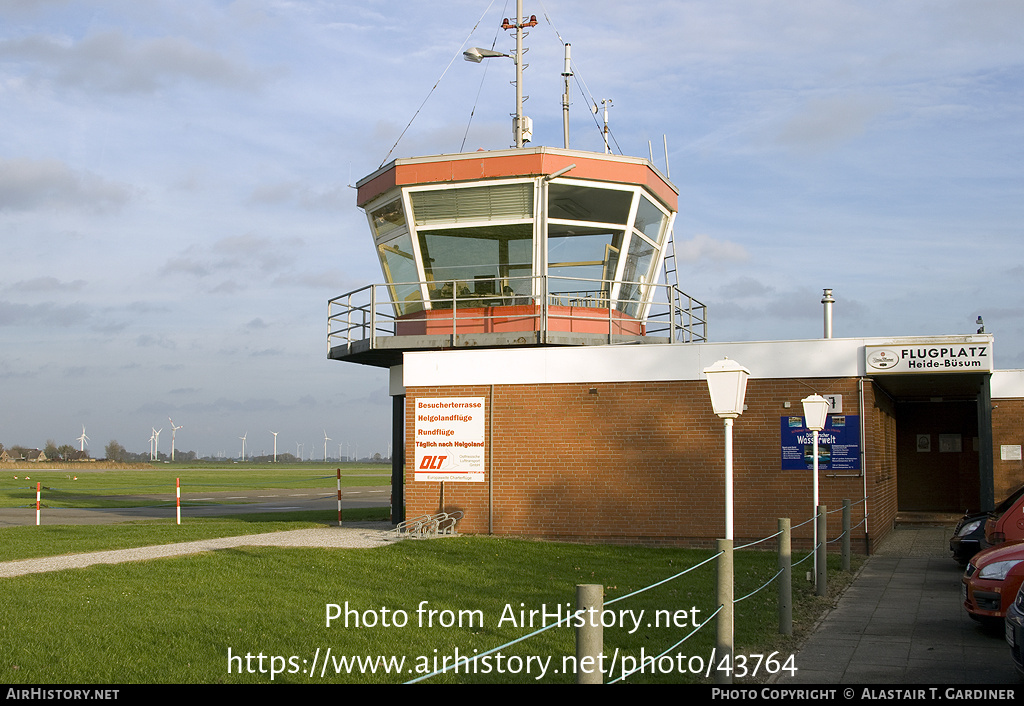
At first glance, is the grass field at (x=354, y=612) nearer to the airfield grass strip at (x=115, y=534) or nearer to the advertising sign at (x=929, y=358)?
the airfield grass strip at (x=115, y=534)

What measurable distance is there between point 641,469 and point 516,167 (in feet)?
23.3

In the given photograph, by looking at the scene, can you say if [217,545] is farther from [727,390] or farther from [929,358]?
[929,358]

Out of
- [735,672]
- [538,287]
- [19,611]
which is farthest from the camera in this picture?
[538,287]

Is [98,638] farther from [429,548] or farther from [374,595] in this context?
[429,548]

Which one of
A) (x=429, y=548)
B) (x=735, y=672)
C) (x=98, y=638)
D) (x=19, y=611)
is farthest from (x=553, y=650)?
(x=429, y=548)

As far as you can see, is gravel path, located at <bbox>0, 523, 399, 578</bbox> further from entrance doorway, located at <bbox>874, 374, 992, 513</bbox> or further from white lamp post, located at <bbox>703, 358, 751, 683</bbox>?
entrance doorway, located at <bbox>874, 374, 992, 513</bbox>

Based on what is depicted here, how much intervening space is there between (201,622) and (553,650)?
3663mm

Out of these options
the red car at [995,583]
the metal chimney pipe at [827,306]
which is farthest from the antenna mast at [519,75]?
the red car at [995,583]

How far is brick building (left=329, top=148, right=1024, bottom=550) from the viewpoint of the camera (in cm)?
1633

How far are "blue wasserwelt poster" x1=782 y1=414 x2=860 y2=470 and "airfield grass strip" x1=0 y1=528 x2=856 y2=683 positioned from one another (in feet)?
5.82

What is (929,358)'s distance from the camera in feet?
52.9

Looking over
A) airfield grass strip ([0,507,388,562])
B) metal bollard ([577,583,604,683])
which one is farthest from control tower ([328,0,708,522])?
metal bollard ([577,583,604,683])

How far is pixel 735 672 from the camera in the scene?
7637 millimetres

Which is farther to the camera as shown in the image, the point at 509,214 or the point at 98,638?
the point at 509,214
